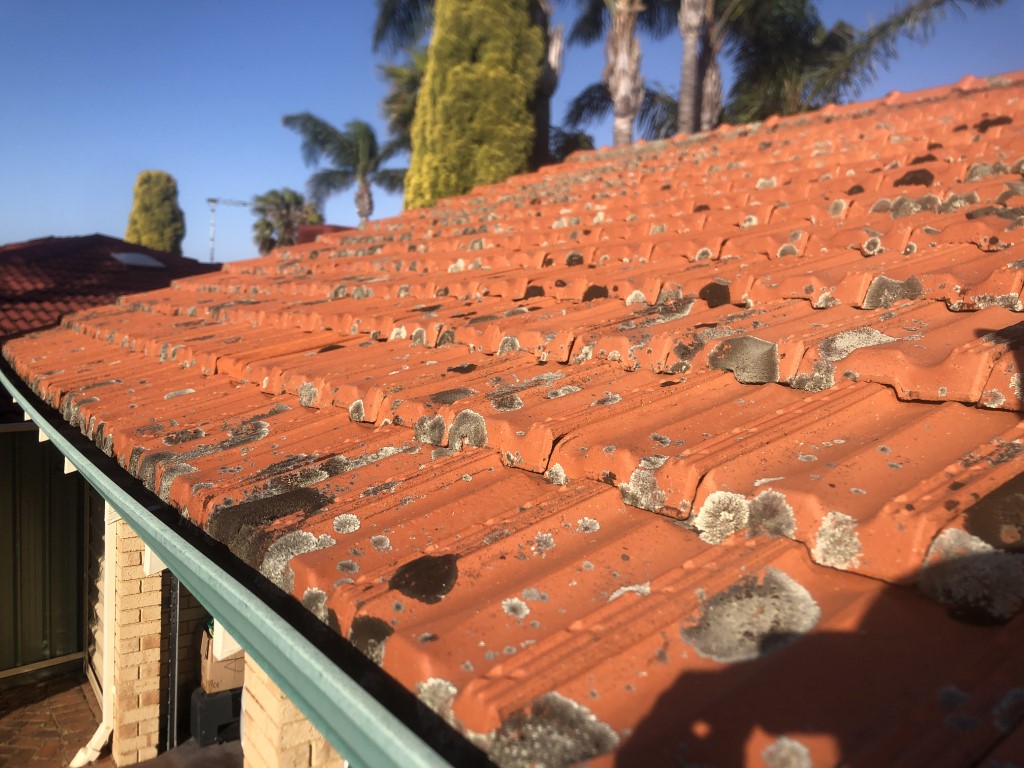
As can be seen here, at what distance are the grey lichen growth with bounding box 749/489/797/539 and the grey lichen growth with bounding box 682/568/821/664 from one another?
109mm

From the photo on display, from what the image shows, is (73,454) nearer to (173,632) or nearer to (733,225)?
(733,225)

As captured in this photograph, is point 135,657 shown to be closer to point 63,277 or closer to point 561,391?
point 561,391

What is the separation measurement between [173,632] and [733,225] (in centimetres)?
562

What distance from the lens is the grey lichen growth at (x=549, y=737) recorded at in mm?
865

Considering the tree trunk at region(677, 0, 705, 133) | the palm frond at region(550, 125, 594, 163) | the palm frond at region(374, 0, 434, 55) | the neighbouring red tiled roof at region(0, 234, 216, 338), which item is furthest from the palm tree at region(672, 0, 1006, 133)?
the neighbouring red tiled roof at region(0, 234, 216, 338)

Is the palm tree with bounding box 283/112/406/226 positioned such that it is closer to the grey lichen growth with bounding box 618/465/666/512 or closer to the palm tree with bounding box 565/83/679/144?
the palm tree with bounding box 565/83/679/144

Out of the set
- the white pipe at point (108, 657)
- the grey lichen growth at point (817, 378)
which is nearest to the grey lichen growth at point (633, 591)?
the grey lichen growth at point (817, 378)

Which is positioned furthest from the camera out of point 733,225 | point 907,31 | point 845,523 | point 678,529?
point 907,31

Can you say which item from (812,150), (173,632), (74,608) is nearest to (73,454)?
(173,632)

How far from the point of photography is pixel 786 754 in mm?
823

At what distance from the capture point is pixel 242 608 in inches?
53.8

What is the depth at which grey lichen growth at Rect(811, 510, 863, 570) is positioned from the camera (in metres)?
1.13

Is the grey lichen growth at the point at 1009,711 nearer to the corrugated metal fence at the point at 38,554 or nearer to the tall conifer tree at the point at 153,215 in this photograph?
the corrugated metal fence at the point at 38,554

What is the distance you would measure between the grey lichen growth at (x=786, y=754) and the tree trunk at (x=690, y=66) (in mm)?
18320
